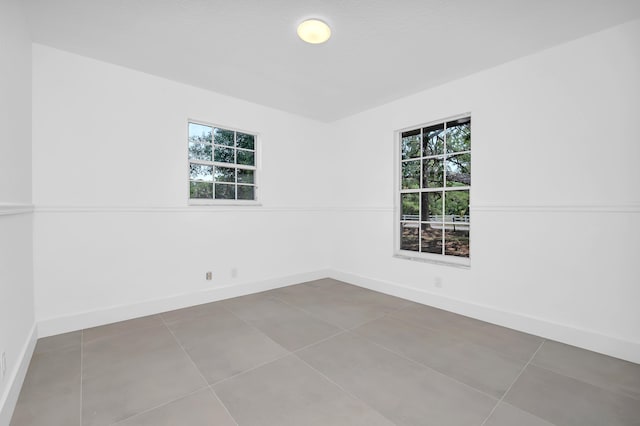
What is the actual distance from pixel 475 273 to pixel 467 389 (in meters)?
1.52

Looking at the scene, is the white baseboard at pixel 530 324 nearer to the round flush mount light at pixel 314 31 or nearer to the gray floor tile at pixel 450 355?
the gray floor tile at pixel 450 355

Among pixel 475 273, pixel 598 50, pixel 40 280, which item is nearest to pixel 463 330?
pixel 475 273

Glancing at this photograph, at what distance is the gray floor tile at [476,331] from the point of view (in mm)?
2373

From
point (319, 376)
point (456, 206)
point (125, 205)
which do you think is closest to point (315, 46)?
point (456, 206)

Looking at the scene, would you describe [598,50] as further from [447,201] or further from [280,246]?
[280,246]

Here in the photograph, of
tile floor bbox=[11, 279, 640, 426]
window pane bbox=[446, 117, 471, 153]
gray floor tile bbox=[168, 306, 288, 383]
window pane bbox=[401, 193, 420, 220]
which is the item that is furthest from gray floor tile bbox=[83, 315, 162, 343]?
window pane bbox=[446, 117, 471, 153]

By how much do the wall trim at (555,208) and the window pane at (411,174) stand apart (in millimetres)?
856

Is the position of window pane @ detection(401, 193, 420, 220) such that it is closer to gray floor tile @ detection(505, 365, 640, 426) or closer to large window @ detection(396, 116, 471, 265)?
large window @ detection(396, 116, 471, 265)

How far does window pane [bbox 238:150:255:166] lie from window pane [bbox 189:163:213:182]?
0.44 metres

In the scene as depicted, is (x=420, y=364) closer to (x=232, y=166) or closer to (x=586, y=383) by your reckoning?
(x=586, y=383)

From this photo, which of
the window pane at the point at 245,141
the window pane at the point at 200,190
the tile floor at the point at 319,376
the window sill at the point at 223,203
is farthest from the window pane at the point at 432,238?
the window pane at the point at 200,190

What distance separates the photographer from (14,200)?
6.23 ft

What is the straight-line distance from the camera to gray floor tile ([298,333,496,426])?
160cm

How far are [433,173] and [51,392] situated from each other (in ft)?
12.9
